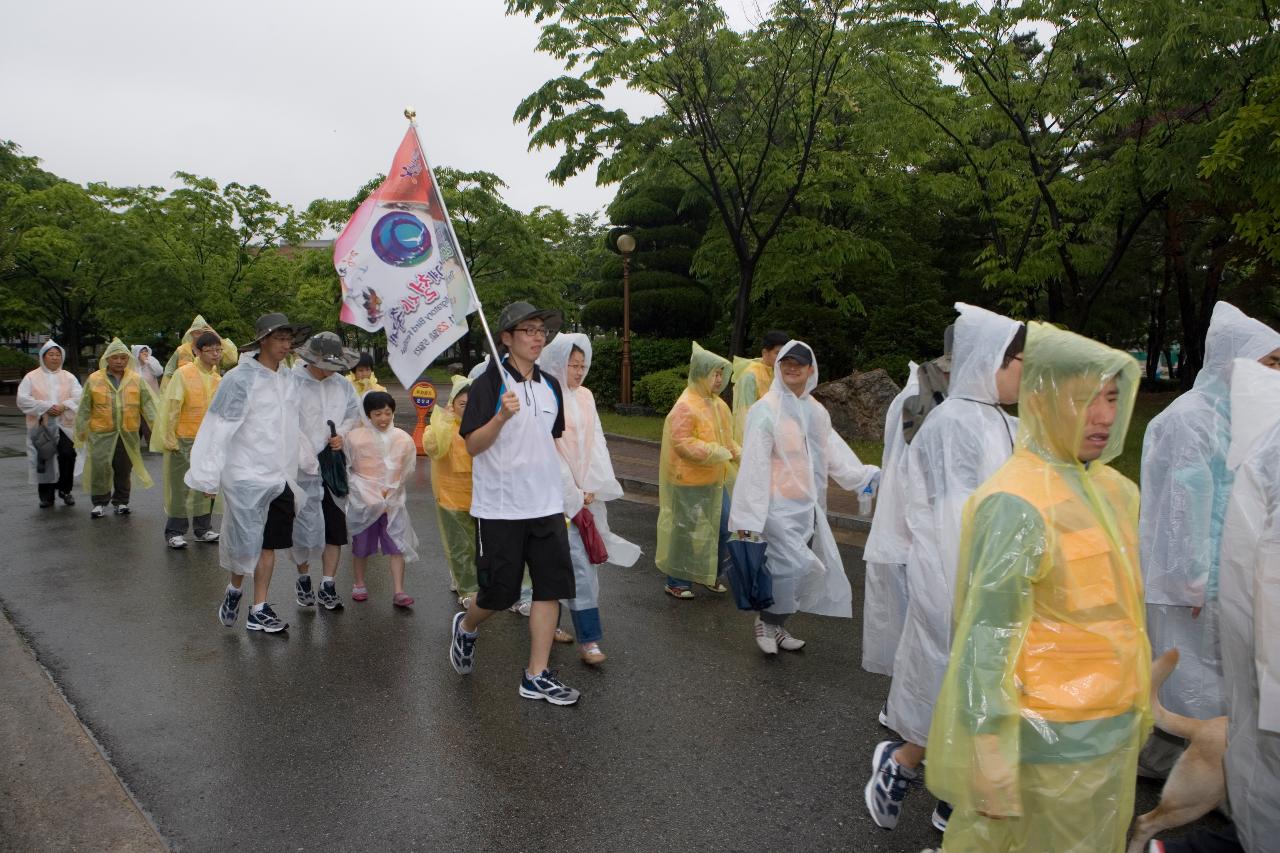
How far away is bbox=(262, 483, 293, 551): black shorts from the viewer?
5.74 metres

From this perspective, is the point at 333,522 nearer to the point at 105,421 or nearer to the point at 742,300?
the point at 105,421

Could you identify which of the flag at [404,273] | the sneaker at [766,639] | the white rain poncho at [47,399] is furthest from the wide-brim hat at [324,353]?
the white rain poncho at [47,399]

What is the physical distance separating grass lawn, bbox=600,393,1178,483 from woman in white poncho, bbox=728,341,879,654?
537cm

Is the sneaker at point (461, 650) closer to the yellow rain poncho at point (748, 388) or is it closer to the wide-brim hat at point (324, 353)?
the wide-brim hat at point (324, 353)

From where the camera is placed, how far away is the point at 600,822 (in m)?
3.49

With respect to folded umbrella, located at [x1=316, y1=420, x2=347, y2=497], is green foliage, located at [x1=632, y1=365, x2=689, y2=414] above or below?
below

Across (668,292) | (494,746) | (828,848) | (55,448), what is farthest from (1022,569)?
(668,292)

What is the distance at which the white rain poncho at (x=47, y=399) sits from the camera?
10.2 m

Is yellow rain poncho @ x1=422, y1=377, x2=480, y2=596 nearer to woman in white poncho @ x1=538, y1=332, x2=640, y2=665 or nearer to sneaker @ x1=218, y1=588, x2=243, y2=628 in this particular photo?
woman in white poncho @ x1=538, y1=332, x2=640, y2=665

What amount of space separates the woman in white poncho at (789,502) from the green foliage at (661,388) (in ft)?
43.8

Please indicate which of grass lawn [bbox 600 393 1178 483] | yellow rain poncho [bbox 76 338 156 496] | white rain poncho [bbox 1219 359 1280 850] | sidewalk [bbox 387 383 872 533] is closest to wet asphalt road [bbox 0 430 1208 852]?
white rain poncho [bbox 1219 359 1280 850]

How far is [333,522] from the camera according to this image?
622cm

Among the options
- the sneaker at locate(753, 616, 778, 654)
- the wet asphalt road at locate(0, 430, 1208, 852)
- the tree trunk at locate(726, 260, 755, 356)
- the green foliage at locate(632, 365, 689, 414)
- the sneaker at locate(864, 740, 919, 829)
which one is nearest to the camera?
the sneaker at locate(864, 740, 919, 829)

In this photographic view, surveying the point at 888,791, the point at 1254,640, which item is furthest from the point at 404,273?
the point at 1254,640
